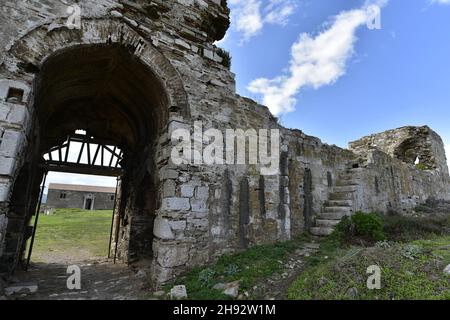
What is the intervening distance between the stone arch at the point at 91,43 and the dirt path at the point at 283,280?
3.41 meters

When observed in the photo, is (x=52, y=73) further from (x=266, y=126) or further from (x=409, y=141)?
(x=409, y=141)

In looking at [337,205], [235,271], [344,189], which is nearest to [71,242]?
[235,271]

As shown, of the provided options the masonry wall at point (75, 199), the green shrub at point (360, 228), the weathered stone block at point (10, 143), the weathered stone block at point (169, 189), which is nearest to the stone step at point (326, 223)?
the green shrub at point (360, 228)

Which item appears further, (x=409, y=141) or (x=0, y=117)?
(x=409, y=141)

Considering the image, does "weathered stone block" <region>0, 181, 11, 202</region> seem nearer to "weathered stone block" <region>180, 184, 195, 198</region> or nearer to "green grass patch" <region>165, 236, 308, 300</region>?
"weathered stone block" <region>180, 184, 195, 198</region>

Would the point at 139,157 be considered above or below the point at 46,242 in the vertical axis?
above

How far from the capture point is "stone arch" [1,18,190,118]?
386cm

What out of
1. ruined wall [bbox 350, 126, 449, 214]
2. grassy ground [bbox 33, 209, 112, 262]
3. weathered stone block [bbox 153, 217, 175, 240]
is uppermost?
ruined wall [bbox 350, 126, 449, 214]

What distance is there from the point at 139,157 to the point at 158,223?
10.1 ft

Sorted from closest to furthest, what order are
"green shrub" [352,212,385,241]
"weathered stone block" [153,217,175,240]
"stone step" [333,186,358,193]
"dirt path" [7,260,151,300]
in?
"dirt path" [7,260,151,300]
"weathered stone block" [153,217,175,240]
"green shrub" [352,212,385,241]
"stone step" [333,186,358,193]

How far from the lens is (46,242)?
10.9m

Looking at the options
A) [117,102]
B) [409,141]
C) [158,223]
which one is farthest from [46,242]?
[409,141]

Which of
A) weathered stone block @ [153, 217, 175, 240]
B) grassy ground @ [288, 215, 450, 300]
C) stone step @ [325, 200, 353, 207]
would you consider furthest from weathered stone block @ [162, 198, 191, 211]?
stone step @ [325, 200, 353, 207]

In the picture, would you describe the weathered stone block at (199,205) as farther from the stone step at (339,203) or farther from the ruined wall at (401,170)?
the ruined wall at (401,170)
